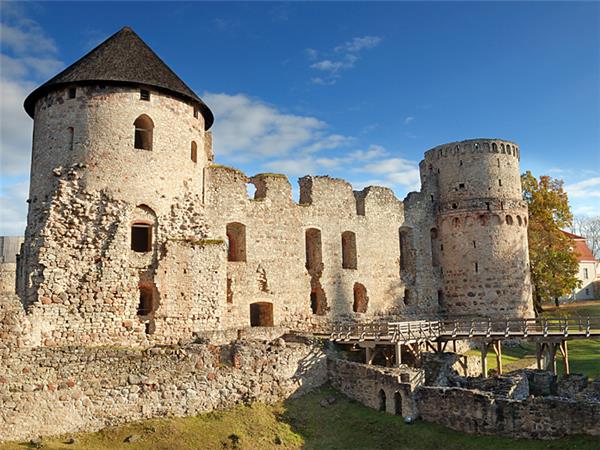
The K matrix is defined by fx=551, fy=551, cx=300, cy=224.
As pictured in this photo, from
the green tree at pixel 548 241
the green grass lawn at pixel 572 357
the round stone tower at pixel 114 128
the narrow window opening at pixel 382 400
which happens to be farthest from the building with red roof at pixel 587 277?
the round stone tower at pixel 114 128

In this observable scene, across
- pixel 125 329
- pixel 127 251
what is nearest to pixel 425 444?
pixel 125 329

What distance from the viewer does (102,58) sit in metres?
20.5

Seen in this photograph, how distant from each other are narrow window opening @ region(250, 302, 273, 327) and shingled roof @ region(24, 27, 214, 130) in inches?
367

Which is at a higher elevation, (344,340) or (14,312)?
(14,312)

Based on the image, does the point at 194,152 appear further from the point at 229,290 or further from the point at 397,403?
the point at 397,403

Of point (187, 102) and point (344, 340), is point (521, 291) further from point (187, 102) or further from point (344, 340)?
point (187, 102)

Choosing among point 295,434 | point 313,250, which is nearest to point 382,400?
point 295,434

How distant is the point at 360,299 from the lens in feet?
95.0

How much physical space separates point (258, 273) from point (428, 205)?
482 inches

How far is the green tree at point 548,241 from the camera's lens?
3309 cm

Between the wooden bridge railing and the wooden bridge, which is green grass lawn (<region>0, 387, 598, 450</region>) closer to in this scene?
the wooden bridge

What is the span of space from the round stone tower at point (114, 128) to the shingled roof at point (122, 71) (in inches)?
1.4

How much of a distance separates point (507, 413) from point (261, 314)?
13.2m

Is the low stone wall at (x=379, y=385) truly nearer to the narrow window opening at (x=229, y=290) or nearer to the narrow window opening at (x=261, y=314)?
the narrow window opening at (x=229, y=290)
